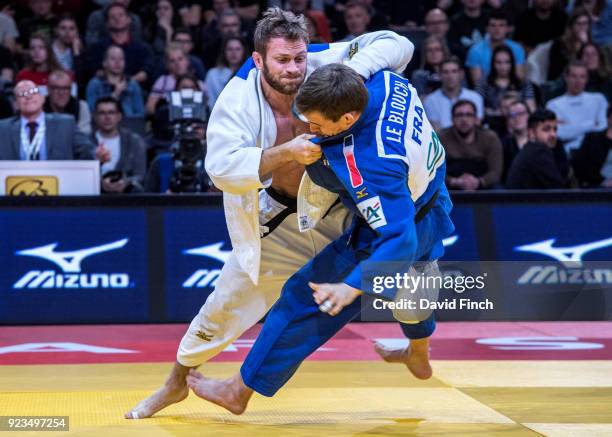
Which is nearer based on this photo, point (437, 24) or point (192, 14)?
point (437, 24)

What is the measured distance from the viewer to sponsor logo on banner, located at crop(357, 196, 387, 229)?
3721 mm

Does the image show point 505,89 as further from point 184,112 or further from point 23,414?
point 23,414

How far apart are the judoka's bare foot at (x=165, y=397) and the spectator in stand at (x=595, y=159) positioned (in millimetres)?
6047

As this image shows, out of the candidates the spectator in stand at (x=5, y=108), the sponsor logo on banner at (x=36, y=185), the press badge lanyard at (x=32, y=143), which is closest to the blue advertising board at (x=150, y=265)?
the sponsor logo on banner at (x=36, y=185)

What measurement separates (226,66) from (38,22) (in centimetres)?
226

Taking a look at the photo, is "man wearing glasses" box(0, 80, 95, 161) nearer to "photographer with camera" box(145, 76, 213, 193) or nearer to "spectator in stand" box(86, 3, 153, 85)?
"photographer with camera" box(145, 76, 213, 193)

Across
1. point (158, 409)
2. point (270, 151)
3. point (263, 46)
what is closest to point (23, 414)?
point (158, 409)

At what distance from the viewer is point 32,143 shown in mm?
8148

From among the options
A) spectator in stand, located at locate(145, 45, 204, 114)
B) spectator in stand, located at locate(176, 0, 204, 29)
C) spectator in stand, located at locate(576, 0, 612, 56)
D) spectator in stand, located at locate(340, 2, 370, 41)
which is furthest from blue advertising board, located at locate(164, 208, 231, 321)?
spectator in stand, located at locate(576, 0, 612, 56)

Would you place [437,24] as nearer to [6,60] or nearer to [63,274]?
[6,60]

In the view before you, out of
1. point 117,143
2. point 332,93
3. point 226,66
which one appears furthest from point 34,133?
point 332,93

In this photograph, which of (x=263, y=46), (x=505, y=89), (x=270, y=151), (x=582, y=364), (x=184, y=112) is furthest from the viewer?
(x=505, y=89)

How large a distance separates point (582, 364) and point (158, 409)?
2.52 meters

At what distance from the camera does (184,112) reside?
8359mm
